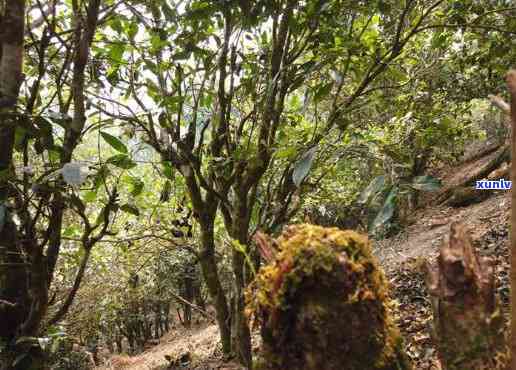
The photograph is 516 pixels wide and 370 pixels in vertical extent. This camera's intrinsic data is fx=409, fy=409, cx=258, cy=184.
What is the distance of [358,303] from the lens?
2.41 feet

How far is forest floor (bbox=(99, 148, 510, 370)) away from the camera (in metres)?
2.77

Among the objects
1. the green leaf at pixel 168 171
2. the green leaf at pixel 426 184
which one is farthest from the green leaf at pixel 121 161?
the green leaf at pixel 426 184

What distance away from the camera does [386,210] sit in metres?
0.98

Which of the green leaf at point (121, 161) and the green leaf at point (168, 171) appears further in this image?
the green leaf at point (168, 171)

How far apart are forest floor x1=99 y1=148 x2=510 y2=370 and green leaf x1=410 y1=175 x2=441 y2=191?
114 mm

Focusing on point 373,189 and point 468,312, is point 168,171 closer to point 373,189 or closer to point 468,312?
point 373,189

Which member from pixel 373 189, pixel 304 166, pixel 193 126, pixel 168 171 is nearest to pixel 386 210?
pixel 373 189

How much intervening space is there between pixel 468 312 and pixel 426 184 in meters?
0.35

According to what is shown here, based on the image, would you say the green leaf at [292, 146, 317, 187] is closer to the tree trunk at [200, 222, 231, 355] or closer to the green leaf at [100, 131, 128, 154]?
the green leaf at [100, 131, 128, 154]

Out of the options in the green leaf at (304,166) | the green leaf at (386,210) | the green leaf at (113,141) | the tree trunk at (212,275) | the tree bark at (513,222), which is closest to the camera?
the tree bark at (513,222)

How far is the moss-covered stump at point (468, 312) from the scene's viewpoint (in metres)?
0.75

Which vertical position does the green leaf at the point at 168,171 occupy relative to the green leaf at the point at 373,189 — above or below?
above

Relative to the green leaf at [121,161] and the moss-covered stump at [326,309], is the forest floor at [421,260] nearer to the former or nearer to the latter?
the moss-covered stump at [326,309]

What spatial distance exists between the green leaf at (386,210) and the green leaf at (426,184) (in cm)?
6
